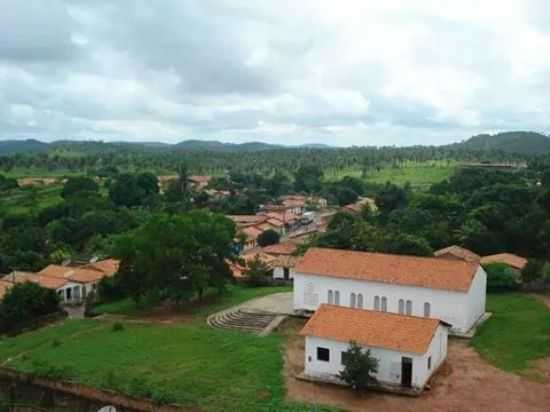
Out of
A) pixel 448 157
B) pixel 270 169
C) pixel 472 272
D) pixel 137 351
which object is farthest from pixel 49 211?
pixel 448 157

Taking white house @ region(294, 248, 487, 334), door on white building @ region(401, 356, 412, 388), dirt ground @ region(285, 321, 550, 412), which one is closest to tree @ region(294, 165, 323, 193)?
white house @ region(294, 248, 487, 334)

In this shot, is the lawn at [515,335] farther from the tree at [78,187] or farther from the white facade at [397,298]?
the tree at [78,187]

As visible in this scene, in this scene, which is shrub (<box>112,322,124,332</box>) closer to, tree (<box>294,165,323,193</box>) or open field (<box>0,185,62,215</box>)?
open field (<box>0,185,62,215</box>)

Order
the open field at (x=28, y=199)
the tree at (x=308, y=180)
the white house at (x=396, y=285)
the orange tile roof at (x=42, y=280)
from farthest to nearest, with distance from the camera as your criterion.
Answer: the tree at (x=308, y=180) < the open field at (x=28, y=199) < the orange tile roof at (x=42, y=280) < the white house at (x=396, y=285)

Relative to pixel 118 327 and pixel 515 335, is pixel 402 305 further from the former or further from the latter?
pixel 118 327

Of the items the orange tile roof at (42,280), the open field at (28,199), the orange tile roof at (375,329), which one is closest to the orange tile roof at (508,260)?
the orange tile roof at (375,329)

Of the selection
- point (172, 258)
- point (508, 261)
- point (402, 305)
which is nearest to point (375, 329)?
point (402, 305)
